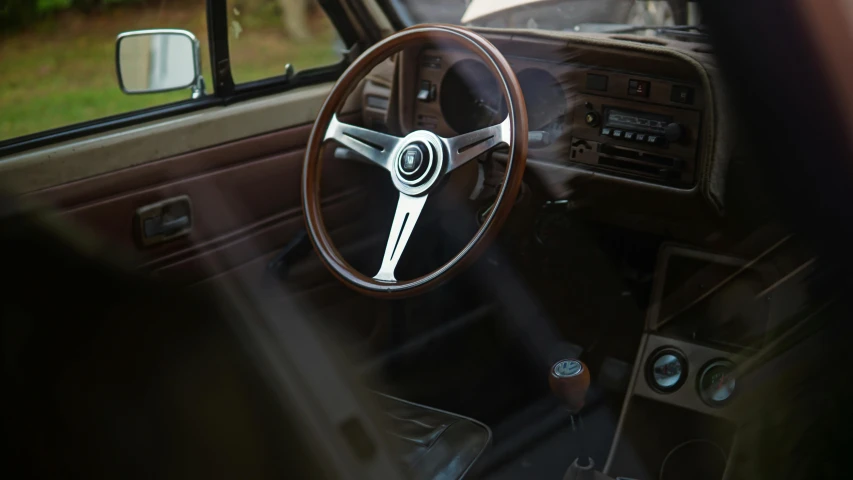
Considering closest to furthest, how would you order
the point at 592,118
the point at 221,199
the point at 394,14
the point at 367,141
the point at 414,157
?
the point at 414,157
the point at 367,141
the point at 592,118
the point at 221,199
the point at 394,14

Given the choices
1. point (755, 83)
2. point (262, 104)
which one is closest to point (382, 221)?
point (262, 104)

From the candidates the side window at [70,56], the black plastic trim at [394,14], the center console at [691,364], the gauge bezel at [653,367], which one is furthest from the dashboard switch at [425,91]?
the gauge bezel at [653,367]

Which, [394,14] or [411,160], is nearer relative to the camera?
[411,160]

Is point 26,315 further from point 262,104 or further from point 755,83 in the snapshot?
point 262,104

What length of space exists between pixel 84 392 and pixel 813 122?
1076 mm

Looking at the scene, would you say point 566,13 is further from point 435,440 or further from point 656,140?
point 435,440

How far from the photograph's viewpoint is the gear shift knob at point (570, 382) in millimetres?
1935

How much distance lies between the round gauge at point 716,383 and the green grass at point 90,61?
1562 mm

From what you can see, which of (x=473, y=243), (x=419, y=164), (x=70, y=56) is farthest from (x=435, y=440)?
(x=70, y=56)

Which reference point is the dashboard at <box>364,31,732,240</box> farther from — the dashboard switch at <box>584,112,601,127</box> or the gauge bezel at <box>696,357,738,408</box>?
the gauge bezel at <box>696,357,738,408</box>

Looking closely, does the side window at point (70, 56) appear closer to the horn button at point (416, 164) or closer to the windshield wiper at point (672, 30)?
the horn button at point (416, 164)

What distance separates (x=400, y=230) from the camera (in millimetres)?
1959

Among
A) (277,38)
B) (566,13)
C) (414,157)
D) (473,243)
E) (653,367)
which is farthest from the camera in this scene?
(277,38)

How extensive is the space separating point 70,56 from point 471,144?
2.75 m
